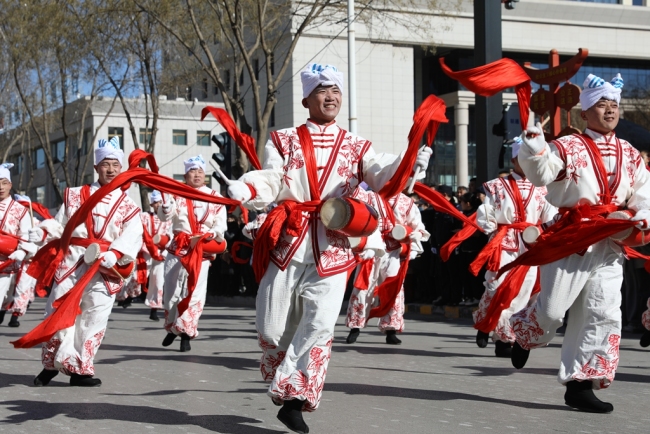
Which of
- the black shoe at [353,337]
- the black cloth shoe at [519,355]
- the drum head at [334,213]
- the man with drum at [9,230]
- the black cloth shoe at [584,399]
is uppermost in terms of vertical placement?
the drum head at [334,213]

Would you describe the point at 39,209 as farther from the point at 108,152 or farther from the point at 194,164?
the point at 108,152

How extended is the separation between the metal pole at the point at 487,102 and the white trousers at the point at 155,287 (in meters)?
5.04

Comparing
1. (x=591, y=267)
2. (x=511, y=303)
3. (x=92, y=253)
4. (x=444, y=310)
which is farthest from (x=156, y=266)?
(x=591, y=267)

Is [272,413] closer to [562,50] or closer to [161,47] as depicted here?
[161,47]

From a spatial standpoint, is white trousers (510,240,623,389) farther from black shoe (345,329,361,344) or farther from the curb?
the curb

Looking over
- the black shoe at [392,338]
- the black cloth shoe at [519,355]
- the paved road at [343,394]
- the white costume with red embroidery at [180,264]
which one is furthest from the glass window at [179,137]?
the black cloth shoe at [519,355]

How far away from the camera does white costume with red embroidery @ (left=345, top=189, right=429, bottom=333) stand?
37.4 feet

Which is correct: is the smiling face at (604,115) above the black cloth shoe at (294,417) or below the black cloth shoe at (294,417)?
above

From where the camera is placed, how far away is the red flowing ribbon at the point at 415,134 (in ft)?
19.4

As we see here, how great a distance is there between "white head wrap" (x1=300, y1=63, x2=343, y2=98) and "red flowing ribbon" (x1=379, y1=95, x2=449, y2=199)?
60cm

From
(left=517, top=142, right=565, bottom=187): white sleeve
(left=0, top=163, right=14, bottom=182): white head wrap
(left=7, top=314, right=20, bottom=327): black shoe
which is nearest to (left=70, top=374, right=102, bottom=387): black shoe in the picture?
(left=517, top=142, right=565, bottom=187): white sleeve

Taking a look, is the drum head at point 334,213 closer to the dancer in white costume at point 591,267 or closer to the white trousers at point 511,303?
the dancer in white costume at point 591,267

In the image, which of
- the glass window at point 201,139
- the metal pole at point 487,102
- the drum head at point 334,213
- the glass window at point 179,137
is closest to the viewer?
the drum head at point 334,213

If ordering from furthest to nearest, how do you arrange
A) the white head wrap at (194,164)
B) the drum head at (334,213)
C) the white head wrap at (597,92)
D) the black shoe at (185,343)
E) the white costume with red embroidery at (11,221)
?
the white costume with red embroidery at (11,221) < the white head wrap at (194,164) < the black shoe at (185,343) < the white head wrap at (597,92) < the drum head at (334,213)
